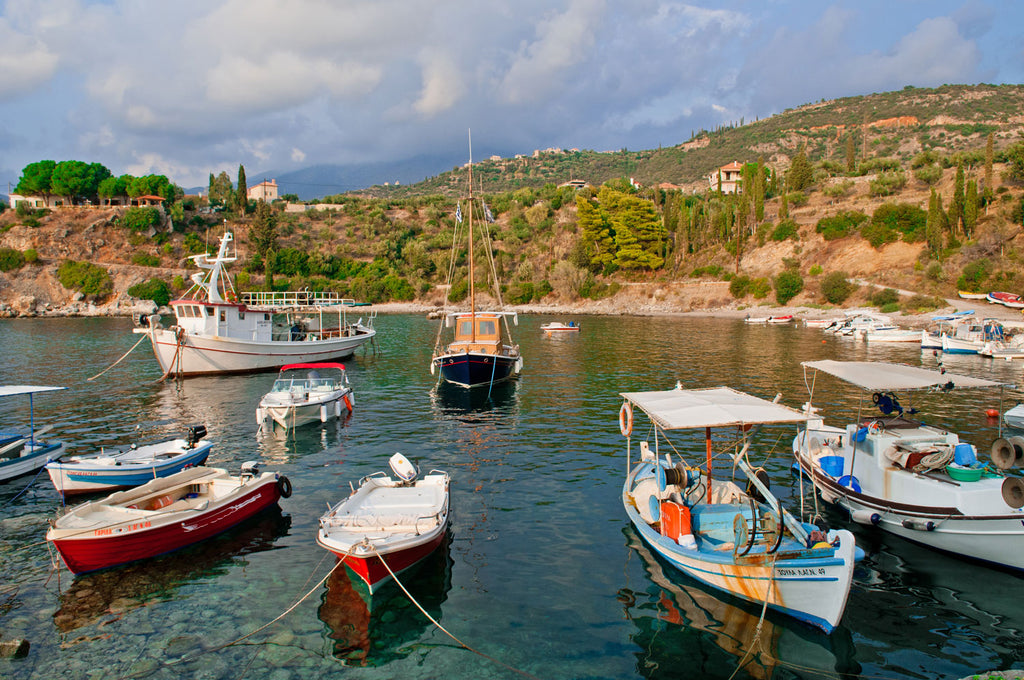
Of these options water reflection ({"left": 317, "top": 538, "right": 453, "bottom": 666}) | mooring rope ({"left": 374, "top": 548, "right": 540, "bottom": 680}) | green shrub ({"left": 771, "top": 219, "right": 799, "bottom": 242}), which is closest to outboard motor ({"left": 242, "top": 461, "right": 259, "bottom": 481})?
water reflection ({"left": 317, "top": 538, "right": 453, "bottom": 666})

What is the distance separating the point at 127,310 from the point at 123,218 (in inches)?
1044

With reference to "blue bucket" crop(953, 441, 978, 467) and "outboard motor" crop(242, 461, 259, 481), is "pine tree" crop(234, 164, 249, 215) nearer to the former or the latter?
"outboard motor" crop(242, 461, 259, 481)

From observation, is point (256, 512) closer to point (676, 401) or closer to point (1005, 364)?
point (676, 401)

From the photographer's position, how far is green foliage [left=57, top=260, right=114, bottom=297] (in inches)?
3674

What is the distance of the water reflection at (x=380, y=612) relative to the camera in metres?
9.05

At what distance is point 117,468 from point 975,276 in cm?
8160

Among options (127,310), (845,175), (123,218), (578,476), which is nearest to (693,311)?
(845,175)

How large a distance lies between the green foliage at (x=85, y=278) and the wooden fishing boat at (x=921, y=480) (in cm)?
11000

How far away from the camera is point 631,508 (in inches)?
496

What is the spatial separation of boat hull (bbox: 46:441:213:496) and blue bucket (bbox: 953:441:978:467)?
748 inches

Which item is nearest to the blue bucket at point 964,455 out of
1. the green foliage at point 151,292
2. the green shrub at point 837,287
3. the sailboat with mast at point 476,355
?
the sailboat with mast at point 476,355

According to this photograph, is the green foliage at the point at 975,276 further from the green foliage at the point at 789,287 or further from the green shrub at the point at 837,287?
the green foliage at the point at 789,287

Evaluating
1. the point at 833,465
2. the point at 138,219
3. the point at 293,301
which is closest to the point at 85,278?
the point at 138,219

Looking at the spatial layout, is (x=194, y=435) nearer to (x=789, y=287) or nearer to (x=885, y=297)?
(x=885, y=297)
